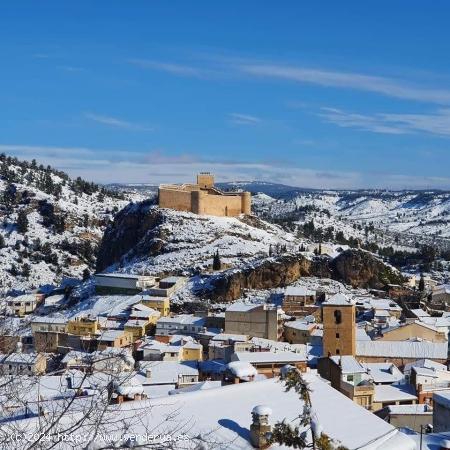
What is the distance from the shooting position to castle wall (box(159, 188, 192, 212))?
73.5 m

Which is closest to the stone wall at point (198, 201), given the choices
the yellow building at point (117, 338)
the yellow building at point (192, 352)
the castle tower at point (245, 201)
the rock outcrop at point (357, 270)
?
the castle tower at point (245, 201)

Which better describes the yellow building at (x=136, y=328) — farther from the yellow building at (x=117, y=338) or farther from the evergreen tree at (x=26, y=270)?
the evergreen tree at (x=26, y=270)

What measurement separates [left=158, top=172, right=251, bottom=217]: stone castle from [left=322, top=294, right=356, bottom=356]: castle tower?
3977 centimetres

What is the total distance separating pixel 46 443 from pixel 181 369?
2405 centimetres

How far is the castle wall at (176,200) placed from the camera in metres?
73.5

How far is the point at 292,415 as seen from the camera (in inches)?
422

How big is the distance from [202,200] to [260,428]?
64689 millimetres

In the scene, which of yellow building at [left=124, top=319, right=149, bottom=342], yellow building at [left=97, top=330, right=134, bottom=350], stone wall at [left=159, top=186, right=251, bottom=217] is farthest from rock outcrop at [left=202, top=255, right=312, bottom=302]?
stone wall at [left=159, top=186, right=251, bottom=217]

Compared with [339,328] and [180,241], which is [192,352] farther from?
[180,241]

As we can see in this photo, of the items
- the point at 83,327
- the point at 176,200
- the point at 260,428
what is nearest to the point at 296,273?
the point at 83,327

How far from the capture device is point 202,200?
74.0 meters

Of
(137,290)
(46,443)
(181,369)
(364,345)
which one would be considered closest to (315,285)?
(137,290)

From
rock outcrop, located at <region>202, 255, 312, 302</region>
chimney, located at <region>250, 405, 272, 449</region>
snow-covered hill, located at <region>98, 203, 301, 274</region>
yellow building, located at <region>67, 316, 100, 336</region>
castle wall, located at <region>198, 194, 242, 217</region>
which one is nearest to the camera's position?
chimney, located at <region>250, 405, 272, 449</region>

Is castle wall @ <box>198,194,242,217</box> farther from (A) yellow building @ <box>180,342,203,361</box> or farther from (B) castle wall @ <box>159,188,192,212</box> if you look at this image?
(A) yellow building @ <box>180,342,203,361</box>
